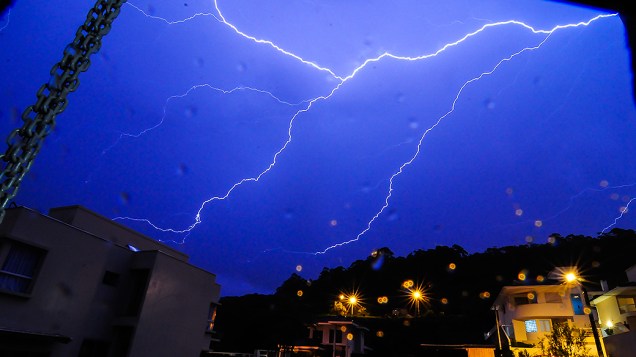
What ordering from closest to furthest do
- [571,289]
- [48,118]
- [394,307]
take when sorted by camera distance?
[48,118] → [571,289] → [394,307]

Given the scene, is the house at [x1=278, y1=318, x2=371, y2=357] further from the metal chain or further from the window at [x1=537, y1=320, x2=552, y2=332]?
the metal chain

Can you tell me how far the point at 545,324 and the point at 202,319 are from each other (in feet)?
77.5

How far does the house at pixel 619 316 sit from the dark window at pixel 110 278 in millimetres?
24541

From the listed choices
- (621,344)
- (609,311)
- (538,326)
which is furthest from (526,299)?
(621,344)

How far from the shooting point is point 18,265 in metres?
11.8

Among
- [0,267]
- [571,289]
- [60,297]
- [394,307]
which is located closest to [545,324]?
[571,289]

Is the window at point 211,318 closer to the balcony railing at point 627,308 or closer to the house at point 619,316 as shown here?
the house at point 619,316

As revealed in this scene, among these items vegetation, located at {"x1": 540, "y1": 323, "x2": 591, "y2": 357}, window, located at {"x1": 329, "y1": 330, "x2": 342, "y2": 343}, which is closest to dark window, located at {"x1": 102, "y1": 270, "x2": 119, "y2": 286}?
vegetation, located at {"x1": 540, "y1": 323, "x2": 591, "y2": 357}

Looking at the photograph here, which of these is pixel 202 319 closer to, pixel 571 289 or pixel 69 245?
pixel 69 245

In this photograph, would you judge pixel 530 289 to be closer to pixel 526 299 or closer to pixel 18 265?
pixel 526 299

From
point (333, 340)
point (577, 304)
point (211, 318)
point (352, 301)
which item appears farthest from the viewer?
point (352, 301)

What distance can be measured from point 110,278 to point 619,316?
90.8 feet

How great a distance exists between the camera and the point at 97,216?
16312 mm

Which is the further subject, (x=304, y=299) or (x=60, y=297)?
(x=304, y=299)
